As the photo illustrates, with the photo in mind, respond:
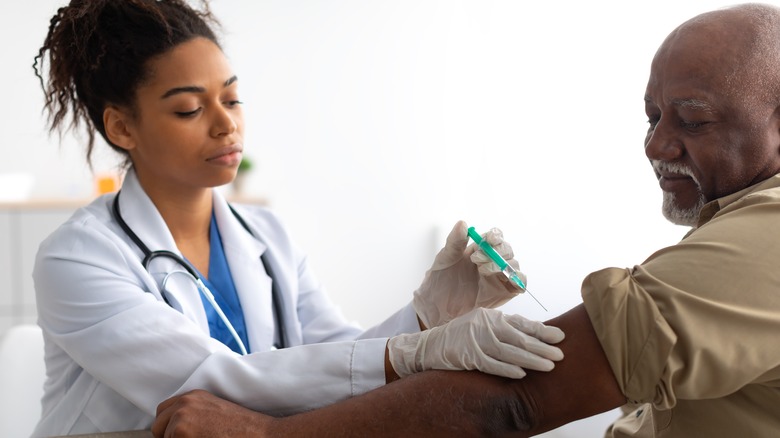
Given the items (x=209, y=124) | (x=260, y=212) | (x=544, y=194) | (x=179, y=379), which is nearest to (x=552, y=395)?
(x=179, y=379)

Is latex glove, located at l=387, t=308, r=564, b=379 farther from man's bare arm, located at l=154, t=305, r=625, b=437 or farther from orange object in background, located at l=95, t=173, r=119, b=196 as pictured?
orange object in background, located at l=95, t=173, r=119, b=196

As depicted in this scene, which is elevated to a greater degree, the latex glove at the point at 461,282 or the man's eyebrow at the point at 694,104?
the man's eyebrow at the point at 694,104

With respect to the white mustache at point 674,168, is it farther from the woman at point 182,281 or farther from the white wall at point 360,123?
the white wall at point 360,123

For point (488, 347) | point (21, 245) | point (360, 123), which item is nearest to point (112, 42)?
point (488, 347)

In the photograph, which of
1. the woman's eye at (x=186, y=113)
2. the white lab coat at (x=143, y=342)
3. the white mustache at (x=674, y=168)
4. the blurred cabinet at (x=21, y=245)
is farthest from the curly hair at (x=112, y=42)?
the blurred cabinet at (x=21, y=245)

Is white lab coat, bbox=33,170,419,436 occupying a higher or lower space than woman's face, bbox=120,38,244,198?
lower

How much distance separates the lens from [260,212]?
2.07 metres

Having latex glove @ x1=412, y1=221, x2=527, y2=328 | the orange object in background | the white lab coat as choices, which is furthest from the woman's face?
the orange object in background

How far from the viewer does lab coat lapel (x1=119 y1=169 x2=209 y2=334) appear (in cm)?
161

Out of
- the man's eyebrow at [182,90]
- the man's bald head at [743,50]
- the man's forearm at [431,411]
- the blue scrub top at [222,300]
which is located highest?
the man's eyebrow at [182,90]

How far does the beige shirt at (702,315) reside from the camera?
1008mm

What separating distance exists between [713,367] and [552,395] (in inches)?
8.4

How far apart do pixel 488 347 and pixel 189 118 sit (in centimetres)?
86

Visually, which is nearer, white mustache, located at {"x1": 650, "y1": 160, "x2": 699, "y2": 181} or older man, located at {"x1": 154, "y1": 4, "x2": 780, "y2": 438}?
older man, located at {"x1": 154, "y1": 4, "x2": 780, "y2": 438}
